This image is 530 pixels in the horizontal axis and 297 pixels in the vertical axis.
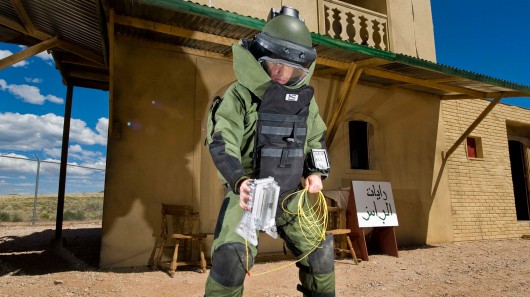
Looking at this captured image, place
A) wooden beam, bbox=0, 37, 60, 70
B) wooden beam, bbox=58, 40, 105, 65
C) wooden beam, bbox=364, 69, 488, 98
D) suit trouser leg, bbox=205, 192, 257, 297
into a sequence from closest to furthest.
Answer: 1. suit trouser leg, bbox=205, 192, 257, 297
2. wooden beam, bbox=0, 37, 60, 70
3. wooden beam, bbox=58, 40, 105, 65
4. wooden beam, bbox=364, 69, 488, 98

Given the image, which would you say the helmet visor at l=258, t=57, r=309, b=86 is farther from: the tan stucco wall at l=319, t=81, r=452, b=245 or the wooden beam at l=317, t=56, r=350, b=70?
the tan stucco wall at l=319, t=81, r=452, b=245

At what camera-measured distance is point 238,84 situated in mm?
2221

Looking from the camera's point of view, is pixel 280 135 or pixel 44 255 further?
pixel 44 255

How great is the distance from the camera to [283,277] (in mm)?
5004

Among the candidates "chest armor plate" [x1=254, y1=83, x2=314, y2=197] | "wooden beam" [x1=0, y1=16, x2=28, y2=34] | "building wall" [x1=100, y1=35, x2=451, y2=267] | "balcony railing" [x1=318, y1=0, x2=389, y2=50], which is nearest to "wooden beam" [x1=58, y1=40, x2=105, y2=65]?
"wooden beam" [x1=0, y1=16, x2=28, y2=34]

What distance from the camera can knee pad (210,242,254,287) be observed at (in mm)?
1889

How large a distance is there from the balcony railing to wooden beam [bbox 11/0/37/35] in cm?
547

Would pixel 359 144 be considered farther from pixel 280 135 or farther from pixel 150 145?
pixel 280 135

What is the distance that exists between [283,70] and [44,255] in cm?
631

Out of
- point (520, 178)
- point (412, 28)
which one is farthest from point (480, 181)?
point (412, 28)

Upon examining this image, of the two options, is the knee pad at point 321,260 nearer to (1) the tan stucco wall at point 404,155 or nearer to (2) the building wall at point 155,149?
(2) the building wall at point 155,149

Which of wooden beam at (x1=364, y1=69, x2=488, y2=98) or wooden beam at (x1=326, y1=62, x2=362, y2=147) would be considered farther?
wooden beam at (x1=364, y1=69, x2=488, y2=98)

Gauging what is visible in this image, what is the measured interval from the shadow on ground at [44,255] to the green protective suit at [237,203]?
13.8 feet

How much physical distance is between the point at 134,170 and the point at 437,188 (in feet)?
23.4
